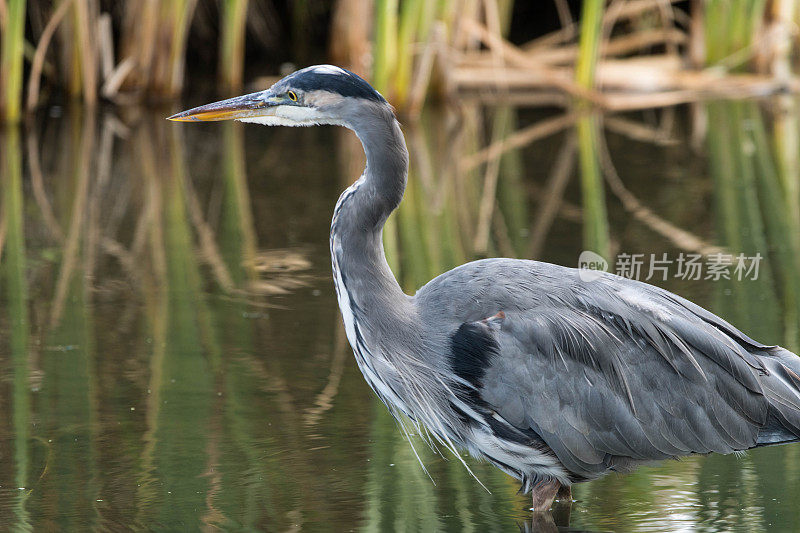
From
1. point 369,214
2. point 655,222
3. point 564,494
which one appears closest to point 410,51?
point 655,222

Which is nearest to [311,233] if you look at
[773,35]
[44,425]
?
[44,425]

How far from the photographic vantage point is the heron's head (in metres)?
4.02

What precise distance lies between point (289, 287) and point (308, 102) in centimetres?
254

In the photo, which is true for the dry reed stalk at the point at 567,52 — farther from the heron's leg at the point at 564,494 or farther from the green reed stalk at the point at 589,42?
the heron's leg at the point at 564,494

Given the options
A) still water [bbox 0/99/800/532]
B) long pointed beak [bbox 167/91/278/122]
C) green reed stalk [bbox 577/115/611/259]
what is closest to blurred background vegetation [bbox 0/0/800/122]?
still water [bbox 0/99/800/532]

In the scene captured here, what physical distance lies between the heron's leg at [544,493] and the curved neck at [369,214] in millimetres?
767

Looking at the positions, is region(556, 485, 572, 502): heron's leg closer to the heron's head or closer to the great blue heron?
the great blue heron

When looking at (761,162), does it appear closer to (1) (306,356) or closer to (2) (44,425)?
(1) (306,356)

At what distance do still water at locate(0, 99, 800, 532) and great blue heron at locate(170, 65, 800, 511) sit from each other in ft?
0.82

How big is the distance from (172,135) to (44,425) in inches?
262

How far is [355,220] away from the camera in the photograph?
4012 mm

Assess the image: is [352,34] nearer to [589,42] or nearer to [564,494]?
[589,42]

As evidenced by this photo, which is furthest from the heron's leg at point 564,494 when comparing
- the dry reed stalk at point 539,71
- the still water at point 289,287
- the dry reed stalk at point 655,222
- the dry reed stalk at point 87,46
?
the dry reed stalk at point 87,46

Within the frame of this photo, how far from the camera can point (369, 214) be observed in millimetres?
4020
